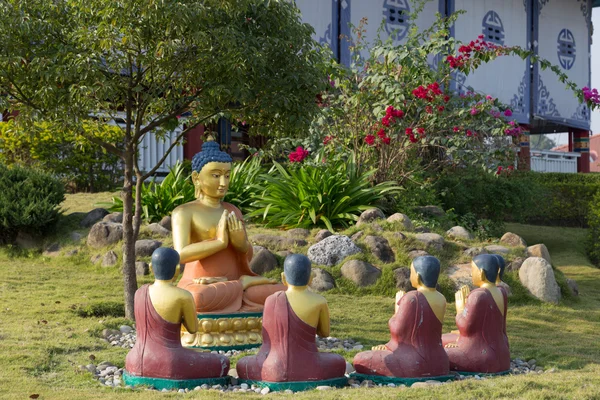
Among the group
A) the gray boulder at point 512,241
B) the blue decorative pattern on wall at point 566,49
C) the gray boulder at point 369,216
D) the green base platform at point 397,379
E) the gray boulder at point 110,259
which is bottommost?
the green base platform at point 397,379

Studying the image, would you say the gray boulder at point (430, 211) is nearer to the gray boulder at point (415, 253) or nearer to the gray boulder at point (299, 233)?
the gray boulder at point (415, 253)

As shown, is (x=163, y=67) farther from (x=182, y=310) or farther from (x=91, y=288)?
(x=91, y=288)

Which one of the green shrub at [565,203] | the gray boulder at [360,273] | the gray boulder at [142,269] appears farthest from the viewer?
the green shrub at [565,203]

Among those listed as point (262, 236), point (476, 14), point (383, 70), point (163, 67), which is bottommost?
point (262, 236)

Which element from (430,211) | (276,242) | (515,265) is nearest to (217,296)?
(276,242)

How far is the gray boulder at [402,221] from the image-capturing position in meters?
10.4

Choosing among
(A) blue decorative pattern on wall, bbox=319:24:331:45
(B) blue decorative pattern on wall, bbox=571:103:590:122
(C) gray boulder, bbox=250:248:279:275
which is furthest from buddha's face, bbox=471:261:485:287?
(B) blue decorative pattern on wall, bbox=571:103:590:122

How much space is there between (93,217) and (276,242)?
10.0 feet

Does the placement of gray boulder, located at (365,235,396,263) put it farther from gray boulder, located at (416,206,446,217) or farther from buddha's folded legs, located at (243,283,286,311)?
buddha's folded legs, located at (243,283,286,311)

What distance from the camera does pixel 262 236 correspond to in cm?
1013

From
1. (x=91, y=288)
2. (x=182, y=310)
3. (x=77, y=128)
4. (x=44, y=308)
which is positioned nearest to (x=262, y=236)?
(x=91, y=288)

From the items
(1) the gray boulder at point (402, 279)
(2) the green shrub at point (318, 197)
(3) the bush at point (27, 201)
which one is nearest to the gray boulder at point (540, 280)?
(1) the gray boulder at point (402, 279)

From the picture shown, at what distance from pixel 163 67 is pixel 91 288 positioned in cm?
330

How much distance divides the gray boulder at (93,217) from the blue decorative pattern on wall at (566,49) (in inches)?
511
